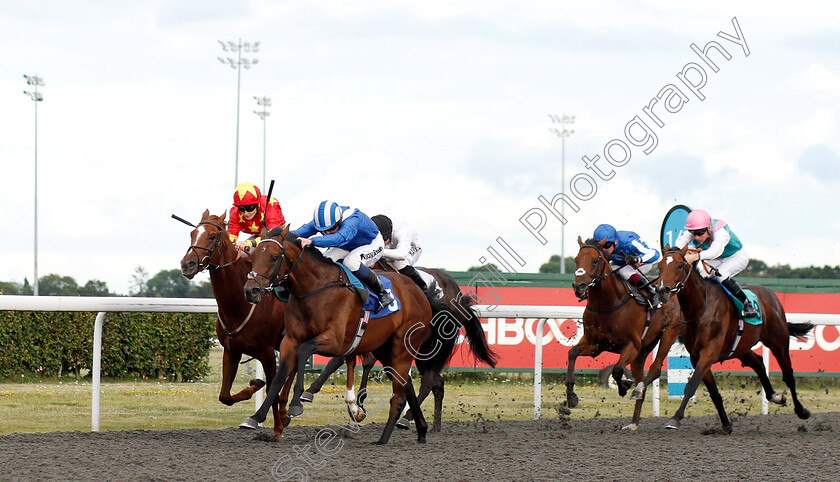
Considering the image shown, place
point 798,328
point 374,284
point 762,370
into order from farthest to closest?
point 798,328, point 762,370, point 374,284

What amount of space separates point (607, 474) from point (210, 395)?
5205 millimetres

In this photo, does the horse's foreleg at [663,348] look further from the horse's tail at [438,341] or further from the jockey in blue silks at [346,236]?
the jockey in blue silks at [346,236]

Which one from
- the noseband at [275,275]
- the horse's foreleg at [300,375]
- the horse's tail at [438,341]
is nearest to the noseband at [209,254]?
the noseband at [275,275]

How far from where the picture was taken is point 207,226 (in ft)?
18.4

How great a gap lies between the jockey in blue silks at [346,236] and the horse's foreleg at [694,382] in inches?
92.6

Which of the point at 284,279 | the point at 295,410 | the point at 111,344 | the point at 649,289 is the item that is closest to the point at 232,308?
the point at 284,279

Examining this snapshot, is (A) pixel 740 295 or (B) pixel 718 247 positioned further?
(A) pixel 740 295

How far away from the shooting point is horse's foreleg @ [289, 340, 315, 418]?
5.00 m

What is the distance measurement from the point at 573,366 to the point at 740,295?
1.35 meters

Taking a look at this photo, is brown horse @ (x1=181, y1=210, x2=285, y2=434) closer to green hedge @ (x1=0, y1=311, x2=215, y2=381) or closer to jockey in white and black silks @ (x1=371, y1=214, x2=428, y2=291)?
jockey in white and black silks @ (x1=371, y1=214, x2=428, y2=291)

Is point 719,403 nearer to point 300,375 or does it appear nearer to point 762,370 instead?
point 762,370

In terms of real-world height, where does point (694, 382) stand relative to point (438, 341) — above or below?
below

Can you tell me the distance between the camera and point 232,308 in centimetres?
574

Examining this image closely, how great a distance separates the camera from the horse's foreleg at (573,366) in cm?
680
